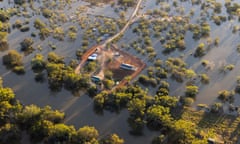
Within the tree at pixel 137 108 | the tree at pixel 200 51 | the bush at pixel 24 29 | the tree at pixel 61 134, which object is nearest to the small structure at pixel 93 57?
the tree at pixel 137 108

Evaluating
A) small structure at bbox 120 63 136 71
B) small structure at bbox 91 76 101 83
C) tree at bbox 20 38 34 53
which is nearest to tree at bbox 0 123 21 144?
small structure at bbox 91 76 101 83

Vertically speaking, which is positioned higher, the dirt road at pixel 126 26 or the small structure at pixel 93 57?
the dirt road at pixel 126 26

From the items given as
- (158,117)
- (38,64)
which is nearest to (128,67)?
(158,117)

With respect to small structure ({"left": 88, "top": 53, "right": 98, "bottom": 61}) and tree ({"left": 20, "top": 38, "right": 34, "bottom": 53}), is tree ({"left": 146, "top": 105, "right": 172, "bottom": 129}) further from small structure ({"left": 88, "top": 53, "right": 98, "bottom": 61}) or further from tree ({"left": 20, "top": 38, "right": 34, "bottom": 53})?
tree ({"left": 20, "top": 38, "right": 34, "bottom": 53})

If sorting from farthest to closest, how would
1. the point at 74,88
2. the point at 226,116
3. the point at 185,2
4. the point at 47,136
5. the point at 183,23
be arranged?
the point at 185,2
the point at 183,23
the point at 74,88
the point at 226,116
the point at 47,136

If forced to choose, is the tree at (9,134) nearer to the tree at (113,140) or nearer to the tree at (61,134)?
the tree at (61,134)

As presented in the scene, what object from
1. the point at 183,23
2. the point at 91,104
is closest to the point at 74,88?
the point at 91,104

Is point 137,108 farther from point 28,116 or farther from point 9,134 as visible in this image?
point 9,134

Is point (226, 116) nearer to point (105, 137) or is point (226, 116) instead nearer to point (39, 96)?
point (105, 137)

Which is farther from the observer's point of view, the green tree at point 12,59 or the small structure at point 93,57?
the small structure at point 93,57
